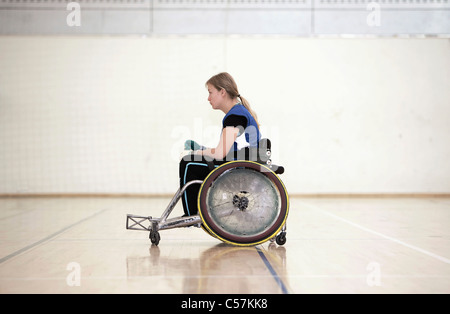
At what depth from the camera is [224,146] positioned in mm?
2586

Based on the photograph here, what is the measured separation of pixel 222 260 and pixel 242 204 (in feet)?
1.10

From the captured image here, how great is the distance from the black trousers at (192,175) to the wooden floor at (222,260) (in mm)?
244

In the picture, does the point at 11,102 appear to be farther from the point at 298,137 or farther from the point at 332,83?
the point at 332,83

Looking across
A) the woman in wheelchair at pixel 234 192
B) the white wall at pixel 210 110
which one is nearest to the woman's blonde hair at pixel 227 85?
the woman in wheelchair at pixel 234 192

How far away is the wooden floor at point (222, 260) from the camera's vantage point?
6.07ft

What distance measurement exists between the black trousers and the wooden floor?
9.6 inches

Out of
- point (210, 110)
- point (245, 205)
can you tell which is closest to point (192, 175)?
point (245, 205)

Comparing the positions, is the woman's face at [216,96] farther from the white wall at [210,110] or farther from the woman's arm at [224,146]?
the white wall at [210,110]

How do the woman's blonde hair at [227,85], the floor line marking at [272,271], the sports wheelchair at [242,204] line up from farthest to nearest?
the woman's blonde hair at [227,85] → the sports wheelchair at [242,204] → the floor line marking at [272,271]

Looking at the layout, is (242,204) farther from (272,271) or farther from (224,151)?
(272,271)

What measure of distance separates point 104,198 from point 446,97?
5.05m

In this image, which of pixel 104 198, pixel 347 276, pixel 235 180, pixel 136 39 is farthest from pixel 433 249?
pixel 136 39

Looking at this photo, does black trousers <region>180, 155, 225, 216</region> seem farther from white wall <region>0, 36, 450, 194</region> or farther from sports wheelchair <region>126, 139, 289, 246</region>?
white wall <region>0, 36, 450, 194</region>

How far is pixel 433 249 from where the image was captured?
2664mm
